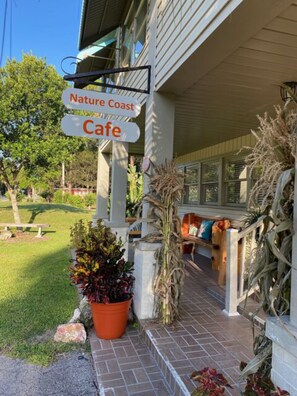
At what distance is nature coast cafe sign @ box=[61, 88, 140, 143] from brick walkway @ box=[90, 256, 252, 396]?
2262mm

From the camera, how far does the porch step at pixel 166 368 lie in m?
2.31

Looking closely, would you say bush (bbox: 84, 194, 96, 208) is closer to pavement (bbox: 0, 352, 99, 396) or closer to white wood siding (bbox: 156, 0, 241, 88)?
white wood siding (bbox: 156, 0, 241, 88)

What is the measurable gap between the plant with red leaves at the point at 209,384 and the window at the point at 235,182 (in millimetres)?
4961

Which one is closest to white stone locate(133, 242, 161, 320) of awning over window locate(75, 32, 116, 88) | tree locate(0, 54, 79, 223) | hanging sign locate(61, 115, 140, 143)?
hanging sign locate(61, 115, 140, 143)

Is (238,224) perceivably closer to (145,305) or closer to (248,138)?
(248,138)

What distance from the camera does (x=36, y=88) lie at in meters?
12.2

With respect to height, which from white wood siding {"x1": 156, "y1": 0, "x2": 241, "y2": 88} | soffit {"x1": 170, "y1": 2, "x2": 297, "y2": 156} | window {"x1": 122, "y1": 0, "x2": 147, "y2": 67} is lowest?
soffit {"x1": 170, "y1": 2, "x2": 297, "y2": 156}

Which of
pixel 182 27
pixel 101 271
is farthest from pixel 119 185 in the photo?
pixel 182 27

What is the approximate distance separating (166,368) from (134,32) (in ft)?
18.0

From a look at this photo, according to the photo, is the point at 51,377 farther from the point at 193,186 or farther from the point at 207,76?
the point at 193,186

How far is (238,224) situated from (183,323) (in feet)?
9.95

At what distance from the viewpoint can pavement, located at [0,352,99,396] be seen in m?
2.52

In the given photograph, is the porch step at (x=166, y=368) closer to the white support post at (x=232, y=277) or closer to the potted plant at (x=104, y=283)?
the potted plant at (x=104, y=283)

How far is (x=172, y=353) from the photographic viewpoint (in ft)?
9.08
